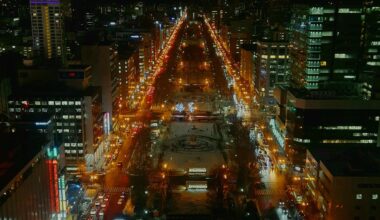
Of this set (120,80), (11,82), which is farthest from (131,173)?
(11,82)

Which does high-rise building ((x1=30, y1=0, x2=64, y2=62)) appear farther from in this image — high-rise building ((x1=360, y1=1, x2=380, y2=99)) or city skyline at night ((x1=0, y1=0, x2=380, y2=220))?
high-rise building ((x1=360, y1=1, x2=380, y2=99))

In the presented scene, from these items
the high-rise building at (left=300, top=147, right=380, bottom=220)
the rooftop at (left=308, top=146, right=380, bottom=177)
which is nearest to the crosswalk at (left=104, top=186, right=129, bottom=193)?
the high-rise building at (left=300, top=147, right=380, bottom=220)

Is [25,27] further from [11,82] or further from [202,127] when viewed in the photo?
[202,127]

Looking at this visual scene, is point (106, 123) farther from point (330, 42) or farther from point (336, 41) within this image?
point (336, 41)

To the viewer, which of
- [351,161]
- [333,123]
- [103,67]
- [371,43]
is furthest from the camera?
[371,43]

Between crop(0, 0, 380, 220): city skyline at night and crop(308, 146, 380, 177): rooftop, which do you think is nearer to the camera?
crop(0, 0, 380, 220): city skyline at night

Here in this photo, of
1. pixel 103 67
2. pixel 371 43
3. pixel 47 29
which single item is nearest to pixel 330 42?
pixel 371 43

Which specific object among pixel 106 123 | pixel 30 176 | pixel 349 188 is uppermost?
pixel 30 176
